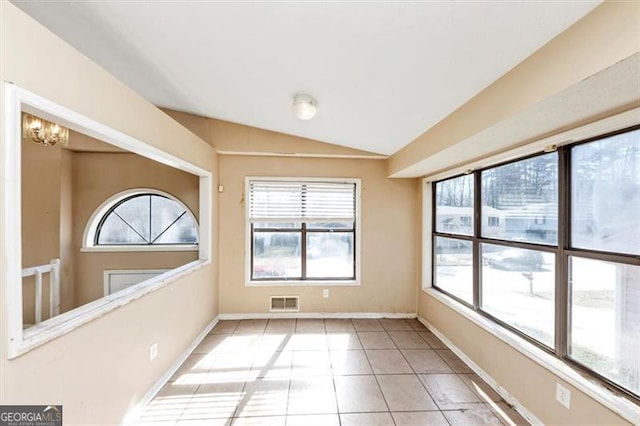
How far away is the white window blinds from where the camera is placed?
393 cm

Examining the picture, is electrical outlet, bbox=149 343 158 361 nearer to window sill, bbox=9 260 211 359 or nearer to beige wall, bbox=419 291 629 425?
window sill, bbox=9 260 211 359

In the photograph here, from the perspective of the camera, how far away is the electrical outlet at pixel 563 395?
5.63ft

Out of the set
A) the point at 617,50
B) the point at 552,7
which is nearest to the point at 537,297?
the point at 617,50

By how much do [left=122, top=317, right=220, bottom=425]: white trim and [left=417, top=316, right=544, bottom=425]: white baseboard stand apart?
277 cm

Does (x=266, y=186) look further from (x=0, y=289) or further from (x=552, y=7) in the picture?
(x=552, y=7)

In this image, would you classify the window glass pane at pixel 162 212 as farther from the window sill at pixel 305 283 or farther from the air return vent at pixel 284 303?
the air return vent at pixel 284 303

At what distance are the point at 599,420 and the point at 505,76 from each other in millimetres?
1965

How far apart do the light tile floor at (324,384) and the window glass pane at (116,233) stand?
6.65 feet

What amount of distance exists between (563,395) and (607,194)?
1262mm

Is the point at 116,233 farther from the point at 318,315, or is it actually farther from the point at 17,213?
the point at 17,213

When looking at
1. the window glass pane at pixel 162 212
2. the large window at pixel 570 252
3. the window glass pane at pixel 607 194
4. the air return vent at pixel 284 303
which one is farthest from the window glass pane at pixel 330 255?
the window glass pane at pixel 607 194

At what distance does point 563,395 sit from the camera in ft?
5.74

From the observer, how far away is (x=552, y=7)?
1108mm

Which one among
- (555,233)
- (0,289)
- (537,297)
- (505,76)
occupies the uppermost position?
(505,76)
